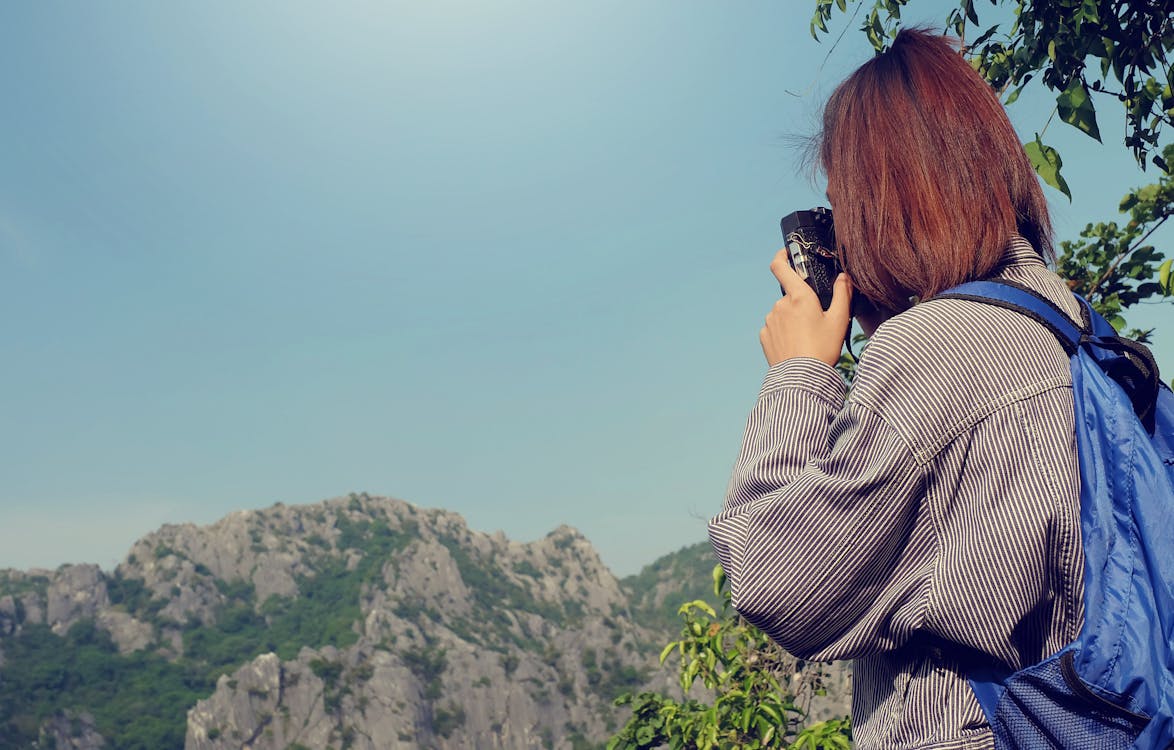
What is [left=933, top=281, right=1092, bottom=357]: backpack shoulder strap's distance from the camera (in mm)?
1051

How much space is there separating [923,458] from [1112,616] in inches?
9.5

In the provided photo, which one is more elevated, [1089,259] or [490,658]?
[490,658]

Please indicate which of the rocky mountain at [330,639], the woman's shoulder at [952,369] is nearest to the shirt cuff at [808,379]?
the woman's shoulder at [952,369]

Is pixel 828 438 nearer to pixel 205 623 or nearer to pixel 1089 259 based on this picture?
pixel 1089 259

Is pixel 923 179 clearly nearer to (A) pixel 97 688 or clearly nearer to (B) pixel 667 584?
(A) pixel 97 688

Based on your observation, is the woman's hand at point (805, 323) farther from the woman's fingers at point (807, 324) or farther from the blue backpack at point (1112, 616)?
the blue backpack at point (1112, 616)

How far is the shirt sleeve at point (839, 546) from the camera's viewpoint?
101 cm

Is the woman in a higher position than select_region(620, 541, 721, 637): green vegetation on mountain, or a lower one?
lower

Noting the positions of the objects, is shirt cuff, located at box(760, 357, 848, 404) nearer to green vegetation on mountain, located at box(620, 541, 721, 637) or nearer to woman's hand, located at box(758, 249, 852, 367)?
woman's hand, located at box(758, 249, 852, 367)

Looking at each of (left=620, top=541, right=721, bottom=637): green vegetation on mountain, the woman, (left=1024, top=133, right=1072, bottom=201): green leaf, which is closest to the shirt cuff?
the woman

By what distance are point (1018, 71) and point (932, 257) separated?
1.69 metres

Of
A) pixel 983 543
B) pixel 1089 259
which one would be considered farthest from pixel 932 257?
pixel 1089 259

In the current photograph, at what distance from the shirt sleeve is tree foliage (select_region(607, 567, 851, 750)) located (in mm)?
2210

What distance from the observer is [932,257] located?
1.12 m
